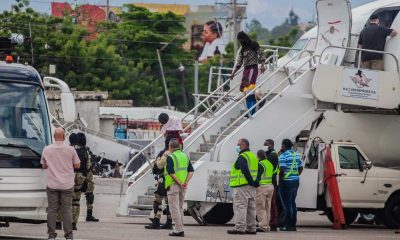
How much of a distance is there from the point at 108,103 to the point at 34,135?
4543 centimetres

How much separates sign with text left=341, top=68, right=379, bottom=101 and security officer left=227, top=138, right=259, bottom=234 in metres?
3.48

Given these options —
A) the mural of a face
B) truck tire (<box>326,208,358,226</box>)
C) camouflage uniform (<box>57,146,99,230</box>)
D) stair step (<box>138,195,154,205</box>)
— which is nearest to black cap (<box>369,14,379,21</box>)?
truck tire (<box>326,208,358,226</box>)

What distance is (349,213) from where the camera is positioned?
78.3ft

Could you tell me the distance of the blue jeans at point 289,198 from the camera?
71.4ft

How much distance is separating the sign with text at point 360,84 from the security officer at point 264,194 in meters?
2.61

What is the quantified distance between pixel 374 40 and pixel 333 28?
1.37 m

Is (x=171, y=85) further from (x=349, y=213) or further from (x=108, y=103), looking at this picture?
(x=349, y=213)

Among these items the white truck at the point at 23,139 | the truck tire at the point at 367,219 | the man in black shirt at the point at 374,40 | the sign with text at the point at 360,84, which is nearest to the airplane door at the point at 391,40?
the man in black shirt at the point at 374,40

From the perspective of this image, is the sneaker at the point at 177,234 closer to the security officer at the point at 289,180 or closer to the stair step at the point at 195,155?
the security officer at the point at 289,180

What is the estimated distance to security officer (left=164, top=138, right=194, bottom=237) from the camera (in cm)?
1916

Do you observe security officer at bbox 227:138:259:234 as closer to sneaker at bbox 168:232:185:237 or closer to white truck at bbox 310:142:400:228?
sneaker at bbox 168:232:185:237

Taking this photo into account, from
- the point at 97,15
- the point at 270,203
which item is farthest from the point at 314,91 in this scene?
the point at 97,15

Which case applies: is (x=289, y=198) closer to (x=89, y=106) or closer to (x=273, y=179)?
(x=273, y=179)

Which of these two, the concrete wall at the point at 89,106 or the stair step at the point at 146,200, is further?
the concrete wall at the point at 89,106
